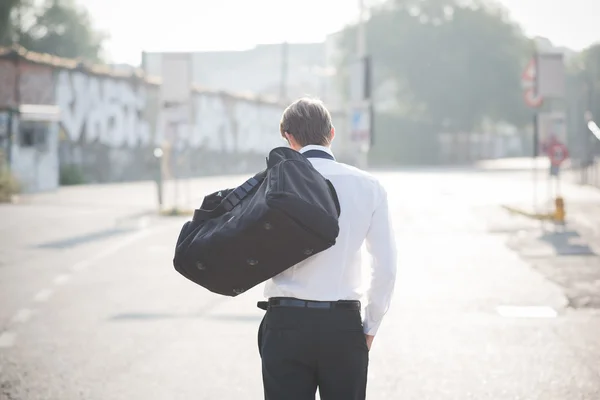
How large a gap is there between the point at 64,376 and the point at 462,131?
66.4m

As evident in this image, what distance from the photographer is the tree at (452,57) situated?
68375mm

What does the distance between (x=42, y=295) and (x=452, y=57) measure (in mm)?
61366

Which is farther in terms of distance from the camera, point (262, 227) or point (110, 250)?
point (110, 250)

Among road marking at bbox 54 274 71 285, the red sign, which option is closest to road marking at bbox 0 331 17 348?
road marking at bbox 54 274 71 285

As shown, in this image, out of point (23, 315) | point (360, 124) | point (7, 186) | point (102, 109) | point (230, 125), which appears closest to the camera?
point (23, 315)

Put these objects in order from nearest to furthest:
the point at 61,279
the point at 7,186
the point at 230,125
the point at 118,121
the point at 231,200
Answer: the point at 231,200 < the point at 61,279 < the point at 7,186 < the point at 118,121 < the point at 230,125

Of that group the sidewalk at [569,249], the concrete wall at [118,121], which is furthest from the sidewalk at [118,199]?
the sidewalk at [569,249]

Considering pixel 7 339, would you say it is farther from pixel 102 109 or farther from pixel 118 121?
pixel 118 121

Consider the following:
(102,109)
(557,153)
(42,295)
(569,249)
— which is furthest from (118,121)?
(42,295)

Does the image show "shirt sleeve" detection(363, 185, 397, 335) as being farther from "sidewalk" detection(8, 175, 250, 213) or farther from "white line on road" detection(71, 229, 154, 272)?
"sidewalk" detection(8, 175, 250, 213)

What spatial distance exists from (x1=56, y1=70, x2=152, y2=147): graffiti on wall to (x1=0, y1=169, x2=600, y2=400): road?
2246 centimetres

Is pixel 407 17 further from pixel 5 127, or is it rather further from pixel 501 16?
pixel 5 127

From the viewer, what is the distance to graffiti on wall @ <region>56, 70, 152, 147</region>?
36562mm

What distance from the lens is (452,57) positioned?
2699 inches
